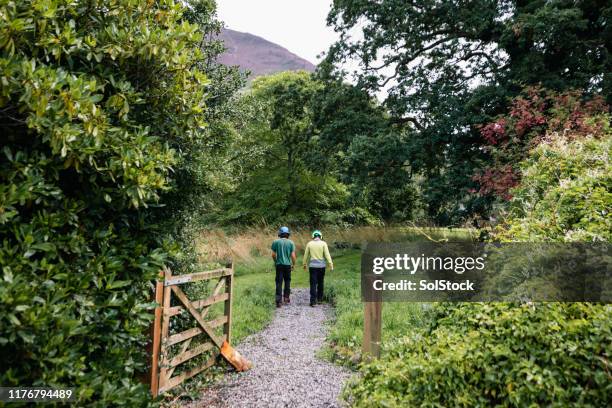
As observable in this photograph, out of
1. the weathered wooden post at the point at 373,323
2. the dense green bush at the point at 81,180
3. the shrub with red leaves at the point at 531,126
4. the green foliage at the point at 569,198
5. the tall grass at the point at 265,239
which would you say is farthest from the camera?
the tall grass at the point at 265,239

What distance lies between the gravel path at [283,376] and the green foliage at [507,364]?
155cm

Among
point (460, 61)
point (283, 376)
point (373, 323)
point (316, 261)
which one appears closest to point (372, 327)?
point (373, 323)

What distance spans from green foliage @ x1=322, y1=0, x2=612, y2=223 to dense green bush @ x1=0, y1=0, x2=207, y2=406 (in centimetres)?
934

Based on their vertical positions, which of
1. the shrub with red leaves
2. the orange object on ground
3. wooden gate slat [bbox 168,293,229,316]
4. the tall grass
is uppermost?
the shrub with red leaves

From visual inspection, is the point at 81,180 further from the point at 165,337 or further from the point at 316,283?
the point at 316,283

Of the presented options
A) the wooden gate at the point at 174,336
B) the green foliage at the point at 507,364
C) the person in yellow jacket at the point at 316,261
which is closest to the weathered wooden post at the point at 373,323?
the green foliage at the point at 507,364

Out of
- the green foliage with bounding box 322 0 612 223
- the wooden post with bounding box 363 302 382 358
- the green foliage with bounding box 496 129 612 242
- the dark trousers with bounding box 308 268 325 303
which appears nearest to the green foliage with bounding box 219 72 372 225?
the green foliage with bounding box 322 0 612 223

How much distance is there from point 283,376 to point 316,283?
486 centimetres

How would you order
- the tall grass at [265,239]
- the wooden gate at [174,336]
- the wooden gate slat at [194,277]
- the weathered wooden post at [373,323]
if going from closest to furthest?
the weathered wooden post at [373,323] < the wooden gate at [174,336] < the wooden gate slat at [194,277] < the tall grass at [265,239]

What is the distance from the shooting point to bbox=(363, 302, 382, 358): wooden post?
4449 millimetres

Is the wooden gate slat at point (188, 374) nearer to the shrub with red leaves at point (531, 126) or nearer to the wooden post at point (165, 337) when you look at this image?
the wooden post at point (165, 337)

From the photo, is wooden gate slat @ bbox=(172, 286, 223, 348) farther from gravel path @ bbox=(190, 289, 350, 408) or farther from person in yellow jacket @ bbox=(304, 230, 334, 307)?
person in yellow jacket @ bbox=(304, 230, 334, 307)

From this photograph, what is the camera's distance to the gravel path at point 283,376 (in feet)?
16.3

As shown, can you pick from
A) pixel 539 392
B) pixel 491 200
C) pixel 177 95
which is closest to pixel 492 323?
pixel 539 392
